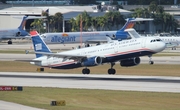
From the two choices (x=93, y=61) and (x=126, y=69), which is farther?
(x=126, y=69)

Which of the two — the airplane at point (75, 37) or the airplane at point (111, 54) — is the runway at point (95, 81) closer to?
the airplane at point (111, 54)

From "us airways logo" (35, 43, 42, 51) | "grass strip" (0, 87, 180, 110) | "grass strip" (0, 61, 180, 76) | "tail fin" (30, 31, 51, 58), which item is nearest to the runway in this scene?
"tail fin" (30, 31, 51, 58)

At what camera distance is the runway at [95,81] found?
190ft

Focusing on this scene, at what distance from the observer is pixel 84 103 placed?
4712 cm

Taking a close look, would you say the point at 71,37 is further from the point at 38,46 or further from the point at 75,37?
the point at 38,46

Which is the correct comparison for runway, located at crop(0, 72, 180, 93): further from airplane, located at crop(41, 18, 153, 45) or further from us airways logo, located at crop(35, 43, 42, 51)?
airplane, located at crop(41, 18, 153, 45)

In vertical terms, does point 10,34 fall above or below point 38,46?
below

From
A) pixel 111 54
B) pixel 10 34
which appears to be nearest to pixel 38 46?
pixel 111 54

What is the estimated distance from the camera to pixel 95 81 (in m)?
64.2

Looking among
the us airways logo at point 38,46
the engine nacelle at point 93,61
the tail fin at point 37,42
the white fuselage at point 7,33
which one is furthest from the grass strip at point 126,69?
the white fuselage at point 7,33

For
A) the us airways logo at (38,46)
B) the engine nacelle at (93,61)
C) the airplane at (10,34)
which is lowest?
the airplane at (10,34)

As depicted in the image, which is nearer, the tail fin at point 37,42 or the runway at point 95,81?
the runway at point 95,81

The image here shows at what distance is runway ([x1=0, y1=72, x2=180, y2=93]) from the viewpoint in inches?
2279

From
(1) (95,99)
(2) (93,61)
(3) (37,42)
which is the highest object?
(3) (37,42)
